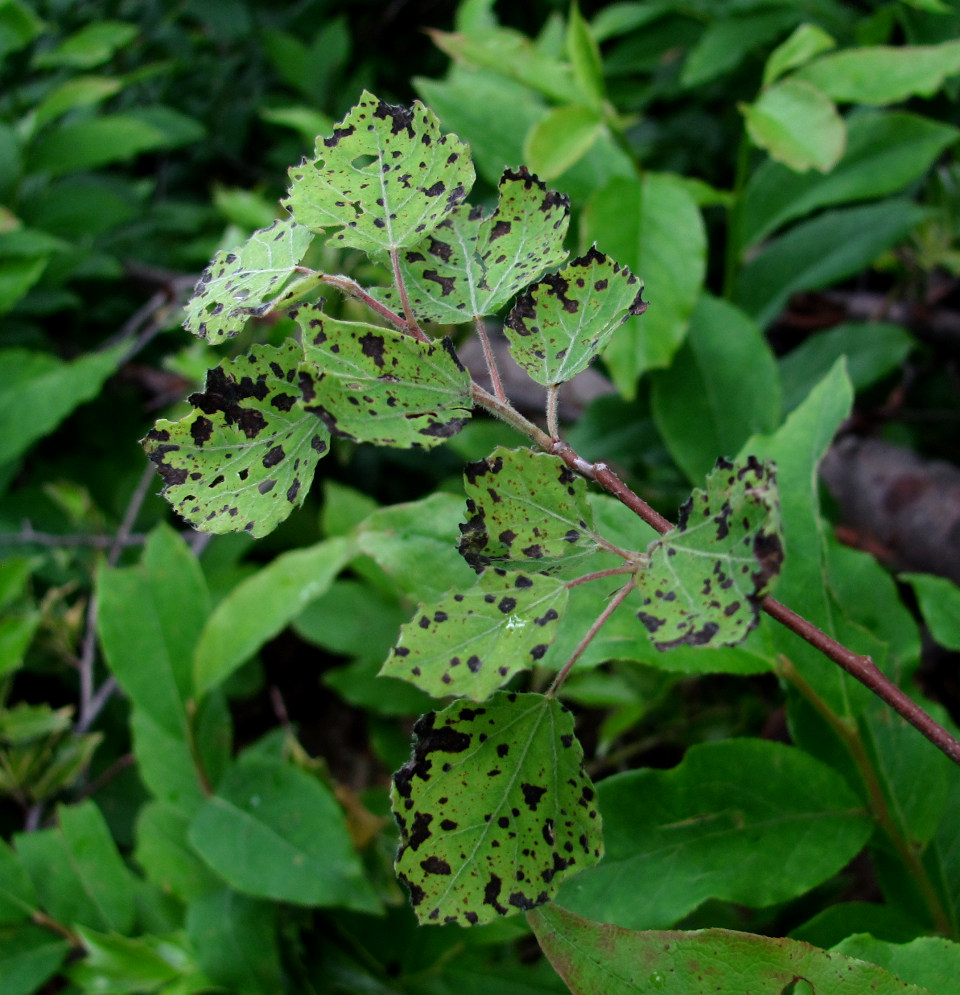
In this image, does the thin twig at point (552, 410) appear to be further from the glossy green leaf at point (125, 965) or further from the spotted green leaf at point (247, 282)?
the glossy green leaf at point (125, 965)

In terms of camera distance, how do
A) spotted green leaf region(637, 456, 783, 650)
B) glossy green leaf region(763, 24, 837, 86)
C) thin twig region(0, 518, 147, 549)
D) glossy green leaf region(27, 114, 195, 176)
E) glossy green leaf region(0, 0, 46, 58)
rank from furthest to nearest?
glossy green leaf region(27, 114, 195, 176)
glossy green leaf region(0, 0, 46, 58)
thin twig region(0, 518, 147, 549)
glossy green leaf region(763, 24, 837, 86)
spotted green leaf region(637, 456, 783, 650)

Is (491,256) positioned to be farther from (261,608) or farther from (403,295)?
(261,608)

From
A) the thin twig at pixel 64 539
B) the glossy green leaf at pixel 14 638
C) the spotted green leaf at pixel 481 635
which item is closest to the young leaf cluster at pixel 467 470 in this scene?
the spotted green leaf at pixel 481 635

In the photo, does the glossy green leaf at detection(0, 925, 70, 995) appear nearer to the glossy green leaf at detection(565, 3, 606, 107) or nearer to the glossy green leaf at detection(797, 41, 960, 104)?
the glossy green leaf at detection(565, 3, 606, 107)

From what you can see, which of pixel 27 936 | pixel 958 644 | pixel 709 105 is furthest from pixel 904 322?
pixel 27 936

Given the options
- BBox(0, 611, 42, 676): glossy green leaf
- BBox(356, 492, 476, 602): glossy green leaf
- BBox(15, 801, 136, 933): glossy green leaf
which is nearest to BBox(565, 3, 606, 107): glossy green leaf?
BBox(356, 492, 476, 602): glossy green leaf
